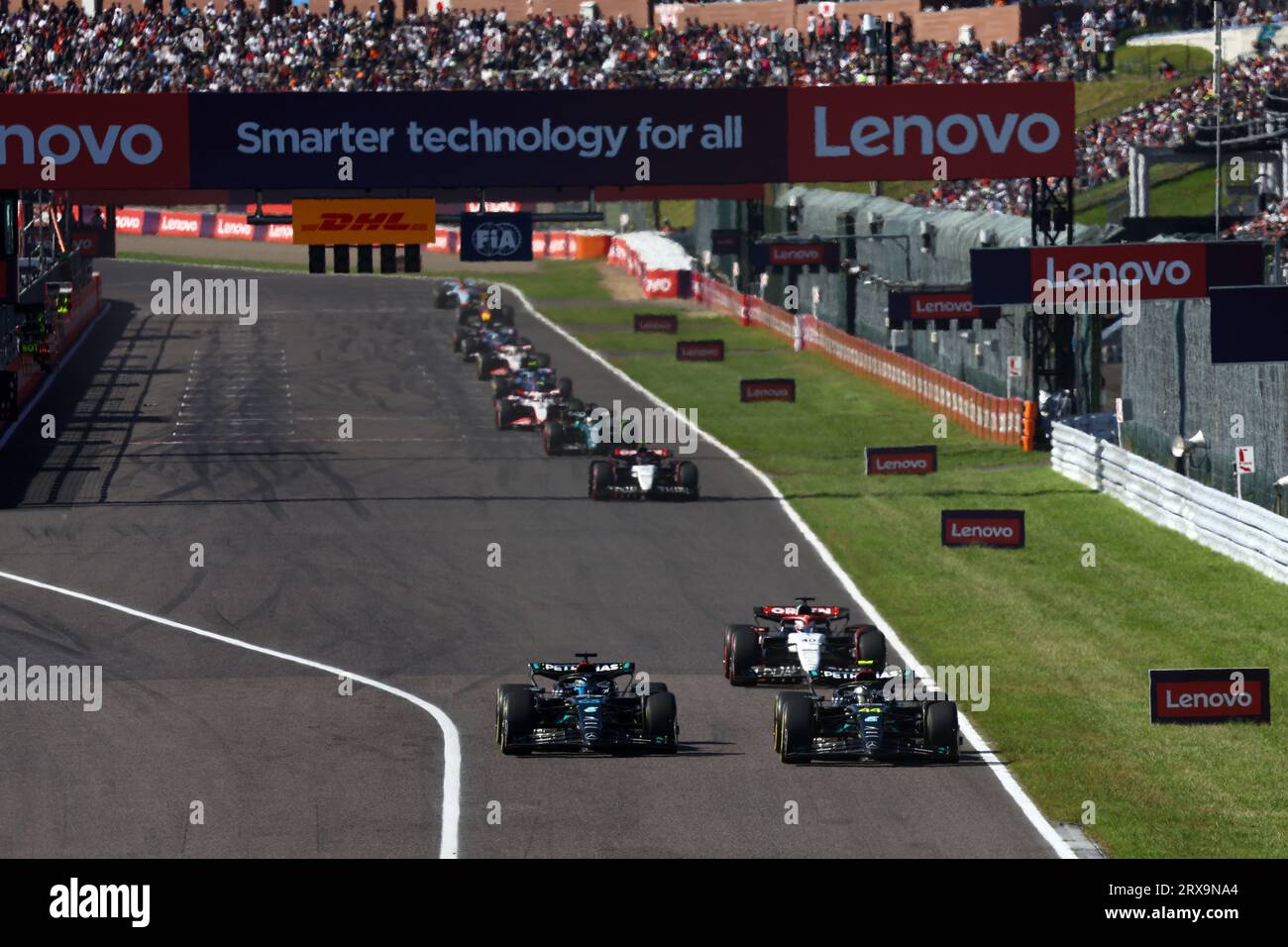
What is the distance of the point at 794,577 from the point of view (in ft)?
97.6

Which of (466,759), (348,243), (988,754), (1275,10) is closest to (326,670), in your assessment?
(466,759)

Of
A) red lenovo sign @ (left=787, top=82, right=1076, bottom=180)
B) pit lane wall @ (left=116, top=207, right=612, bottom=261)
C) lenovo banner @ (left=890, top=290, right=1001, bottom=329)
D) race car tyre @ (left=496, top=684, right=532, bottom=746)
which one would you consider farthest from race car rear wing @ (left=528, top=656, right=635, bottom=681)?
pit lane wall @ (left=116, top=207, right=612, bottom=261)

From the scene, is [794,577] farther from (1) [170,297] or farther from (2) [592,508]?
A: (1) [170,297]

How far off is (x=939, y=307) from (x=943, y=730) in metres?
22.3

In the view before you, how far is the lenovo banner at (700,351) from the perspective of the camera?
58.4m

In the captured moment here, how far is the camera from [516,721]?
1998cm

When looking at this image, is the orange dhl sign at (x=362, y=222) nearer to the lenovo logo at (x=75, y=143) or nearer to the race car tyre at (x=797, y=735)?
the lenovo logo at (x=75, y=143)

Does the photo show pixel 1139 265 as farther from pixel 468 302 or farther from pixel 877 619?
pixel 468 302

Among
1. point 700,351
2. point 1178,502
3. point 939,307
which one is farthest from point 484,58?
point 1178,502

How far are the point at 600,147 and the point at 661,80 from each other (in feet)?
88.9

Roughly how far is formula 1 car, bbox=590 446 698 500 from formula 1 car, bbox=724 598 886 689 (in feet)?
40.4

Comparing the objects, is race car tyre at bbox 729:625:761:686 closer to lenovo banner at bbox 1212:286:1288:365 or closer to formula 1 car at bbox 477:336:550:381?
lenovo banner at bbox 1212:286:1288:365

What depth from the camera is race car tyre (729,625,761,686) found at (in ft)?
76.1

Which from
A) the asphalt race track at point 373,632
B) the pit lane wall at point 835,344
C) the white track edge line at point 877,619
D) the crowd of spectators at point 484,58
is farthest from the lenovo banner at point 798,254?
the crowd of spectators at point 484,58
